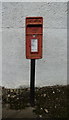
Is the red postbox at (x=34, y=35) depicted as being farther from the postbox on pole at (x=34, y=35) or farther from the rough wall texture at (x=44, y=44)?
the rough wall texture at (x=44, y=44)

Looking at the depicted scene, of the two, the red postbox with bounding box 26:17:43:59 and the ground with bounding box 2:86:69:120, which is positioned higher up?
the red postbox with bounding box 26:17:43:59

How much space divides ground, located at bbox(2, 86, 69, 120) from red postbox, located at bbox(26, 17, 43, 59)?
101 cm

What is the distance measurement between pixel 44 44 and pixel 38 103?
1.30 m

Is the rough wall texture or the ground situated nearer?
the ground

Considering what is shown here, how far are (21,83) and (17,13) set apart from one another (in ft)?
5.09

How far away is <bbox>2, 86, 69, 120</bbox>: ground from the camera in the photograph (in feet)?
12.3

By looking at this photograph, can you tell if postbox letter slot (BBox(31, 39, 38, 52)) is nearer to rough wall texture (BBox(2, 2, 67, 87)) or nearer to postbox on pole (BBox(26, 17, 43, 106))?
postbox on pole (BBox(26, 17, 43, 106))

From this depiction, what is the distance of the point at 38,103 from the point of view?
4.14 metres

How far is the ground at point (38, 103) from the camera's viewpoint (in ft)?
12.3

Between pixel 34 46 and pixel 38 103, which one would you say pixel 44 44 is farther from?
pixel 38 103

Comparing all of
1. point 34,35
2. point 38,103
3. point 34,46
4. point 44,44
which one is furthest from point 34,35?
point 38,103

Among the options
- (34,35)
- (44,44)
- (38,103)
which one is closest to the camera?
(34,35)

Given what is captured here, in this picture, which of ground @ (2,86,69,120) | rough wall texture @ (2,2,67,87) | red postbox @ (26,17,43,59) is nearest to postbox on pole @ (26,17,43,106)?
red postbox @ (26,17,43,59)

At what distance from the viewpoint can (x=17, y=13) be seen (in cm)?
446
